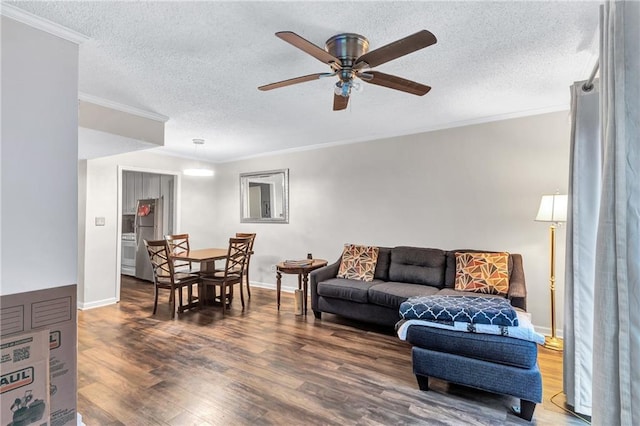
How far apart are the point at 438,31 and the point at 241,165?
477 centimetres

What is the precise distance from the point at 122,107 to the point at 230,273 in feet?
7.83

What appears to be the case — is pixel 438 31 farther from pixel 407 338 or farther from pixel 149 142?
pixel 149 142

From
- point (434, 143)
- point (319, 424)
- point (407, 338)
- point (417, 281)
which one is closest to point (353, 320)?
point (417, 281)

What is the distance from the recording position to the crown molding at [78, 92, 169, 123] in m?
3.00

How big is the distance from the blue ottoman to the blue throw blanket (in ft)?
0.29

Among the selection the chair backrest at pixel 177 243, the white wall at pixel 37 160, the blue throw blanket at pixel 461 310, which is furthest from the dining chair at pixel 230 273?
the blue throw blanket at pixel 461 310

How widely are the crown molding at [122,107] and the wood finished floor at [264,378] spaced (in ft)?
7.82

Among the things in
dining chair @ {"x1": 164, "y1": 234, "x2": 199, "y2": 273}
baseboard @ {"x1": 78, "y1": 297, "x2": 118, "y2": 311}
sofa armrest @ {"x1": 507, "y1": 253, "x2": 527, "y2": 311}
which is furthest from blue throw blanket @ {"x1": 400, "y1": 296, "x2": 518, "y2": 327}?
baseboard @ {"x1": 78, "y1": 297, "x2": 118, "y2": 311}

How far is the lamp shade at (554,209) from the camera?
2.92m

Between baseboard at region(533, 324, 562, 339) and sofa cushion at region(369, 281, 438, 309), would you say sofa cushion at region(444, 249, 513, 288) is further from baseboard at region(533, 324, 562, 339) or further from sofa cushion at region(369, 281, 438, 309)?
baseboard at region(533, 324, 562, 339)

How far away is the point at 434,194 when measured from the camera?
4.14m

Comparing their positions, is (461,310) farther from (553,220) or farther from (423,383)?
(553,220)

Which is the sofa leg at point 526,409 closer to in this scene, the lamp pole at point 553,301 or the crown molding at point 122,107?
the lamp pole at point 553,301

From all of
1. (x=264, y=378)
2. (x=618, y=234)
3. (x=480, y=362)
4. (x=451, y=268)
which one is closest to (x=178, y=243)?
(x=264, y=378)
